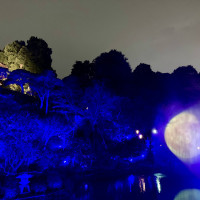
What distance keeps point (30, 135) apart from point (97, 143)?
12.0m

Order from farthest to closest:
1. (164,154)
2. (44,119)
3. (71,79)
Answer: (164,154) → (71,79) → (44,119)

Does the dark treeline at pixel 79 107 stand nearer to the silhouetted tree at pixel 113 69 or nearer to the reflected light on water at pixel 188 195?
the silhouetted tree at pixel 113 69

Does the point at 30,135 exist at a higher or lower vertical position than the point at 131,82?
lower

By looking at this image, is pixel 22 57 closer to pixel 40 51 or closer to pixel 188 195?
pixel 40 51

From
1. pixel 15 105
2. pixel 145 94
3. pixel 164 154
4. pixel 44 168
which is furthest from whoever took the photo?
pixel 164 154

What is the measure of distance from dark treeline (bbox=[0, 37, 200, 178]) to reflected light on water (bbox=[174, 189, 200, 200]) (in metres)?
9.75

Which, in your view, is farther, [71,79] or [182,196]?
[71,79]

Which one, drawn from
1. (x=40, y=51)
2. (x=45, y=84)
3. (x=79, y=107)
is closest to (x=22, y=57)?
(x=40, y=51)

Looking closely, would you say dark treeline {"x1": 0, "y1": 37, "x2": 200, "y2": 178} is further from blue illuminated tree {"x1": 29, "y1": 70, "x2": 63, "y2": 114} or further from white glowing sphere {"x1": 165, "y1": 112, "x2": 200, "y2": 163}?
white glowing sphere {"x1": 165, "y1": 112, "x2": 200, "y2": 163}

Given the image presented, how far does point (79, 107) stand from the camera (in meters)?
26.1

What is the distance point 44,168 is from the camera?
17.3m

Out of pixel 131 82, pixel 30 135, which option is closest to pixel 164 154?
pixel 131 82

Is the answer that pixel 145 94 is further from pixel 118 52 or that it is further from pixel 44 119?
pixel 44 119

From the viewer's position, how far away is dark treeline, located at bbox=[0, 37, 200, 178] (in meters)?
16.5
